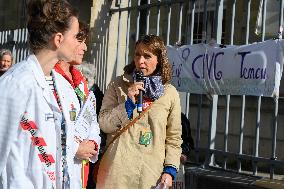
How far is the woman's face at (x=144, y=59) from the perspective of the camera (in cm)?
368

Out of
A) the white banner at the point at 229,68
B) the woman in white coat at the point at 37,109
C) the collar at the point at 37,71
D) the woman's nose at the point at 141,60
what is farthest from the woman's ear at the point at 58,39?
the white banner at the point at 229,68

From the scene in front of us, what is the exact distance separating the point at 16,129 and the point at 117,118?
4.29 feet

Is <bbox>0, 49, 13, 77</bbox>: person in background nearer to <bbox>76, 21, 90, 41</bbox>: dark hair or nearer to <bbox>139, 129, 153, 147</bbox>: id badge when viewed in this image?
<bbox>139, 129, 153, 147</bbox>: id badge

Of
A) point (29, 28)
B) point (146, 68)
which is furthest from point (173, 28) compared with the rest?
point (29, 28)

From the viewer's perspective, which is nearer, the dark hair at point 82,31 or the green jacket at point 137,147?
the dark hair at point 82,31

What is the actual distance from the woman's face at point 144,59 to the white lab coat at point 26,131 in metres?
1.34

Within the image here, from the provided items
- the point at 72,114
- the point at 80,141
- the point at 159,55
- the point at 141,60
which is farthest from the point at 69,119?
the point at 159,55

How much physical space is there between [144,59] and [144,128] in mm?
492

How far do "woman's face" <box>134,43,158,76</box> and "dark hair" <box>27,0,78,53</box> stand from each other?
124cm

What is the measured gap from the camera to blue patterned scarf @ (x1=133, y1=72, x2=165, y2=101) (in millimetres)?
3572

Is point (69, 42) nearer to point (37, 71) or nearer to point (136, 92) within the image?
point (37, 71)

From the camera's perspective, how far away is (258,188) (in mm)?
4516

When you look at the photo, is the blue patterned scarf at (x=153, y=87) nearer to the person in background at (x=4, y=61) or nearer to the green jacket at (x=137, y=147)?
the green jacket at (x=137, y=147)

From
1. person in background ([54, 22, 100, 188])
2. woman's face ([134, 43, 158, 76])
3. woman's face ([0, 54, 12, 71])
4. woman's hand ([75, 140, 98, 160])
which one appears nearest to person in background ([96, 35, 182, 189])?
woman's face ([134, 43, 158, 76])
